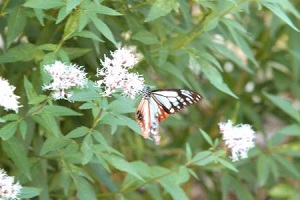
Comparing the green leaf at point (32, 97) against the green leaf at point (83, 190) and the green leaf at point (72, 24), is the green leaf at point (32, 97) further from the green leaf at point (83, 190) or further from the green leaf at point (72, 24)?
the green leaf at point (83, 190)

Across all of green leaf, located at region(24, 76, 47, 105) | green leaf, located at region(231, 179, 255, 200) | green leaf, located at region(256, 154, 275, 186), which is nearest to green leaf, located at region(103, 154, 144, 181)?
green leaf, located at region(24, 76, 47, 105)

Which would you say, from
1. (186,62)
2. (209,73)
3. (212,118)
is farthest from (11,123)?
(212,118)

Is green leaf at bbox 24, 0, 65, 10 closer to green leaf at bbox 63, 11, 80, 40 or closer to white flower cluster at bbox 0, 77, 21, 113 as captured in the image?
green leaf at bbox 63, 11, 80, 40

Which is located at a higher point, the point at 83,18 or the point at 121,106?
the point at 83,18

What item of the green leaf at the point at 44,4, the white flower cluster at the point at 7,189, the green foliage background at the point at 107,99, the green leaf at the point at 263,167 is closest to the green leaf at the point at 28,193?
the green foliage background at the point at 107,99

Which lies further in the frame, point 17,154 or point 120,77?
point 17,154

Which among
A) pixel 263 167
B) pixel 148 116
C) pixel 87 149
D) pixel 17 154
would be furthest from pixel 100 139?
pixel 263 167

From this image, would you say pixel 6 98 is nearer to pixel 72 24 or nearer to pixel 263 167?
pixel 72 24
